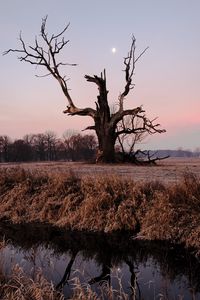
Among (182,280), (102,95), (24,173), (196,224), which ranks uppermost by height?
(102,95)

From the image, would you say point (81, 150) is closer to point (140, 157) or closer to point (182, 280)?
point (140, 157)

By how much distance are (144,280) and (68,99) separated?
81.7ft

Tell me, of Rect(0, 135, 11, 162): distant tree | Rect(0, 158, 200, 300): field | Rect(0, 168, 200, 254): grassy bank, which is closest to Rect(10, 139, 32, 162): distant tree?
Rect(0, 135, 11, 162): distant tree

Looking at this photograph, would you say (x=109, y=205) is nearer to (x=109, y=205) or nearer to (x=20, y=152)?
(x=109, y=205)

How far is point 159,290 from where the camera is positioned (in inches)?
323

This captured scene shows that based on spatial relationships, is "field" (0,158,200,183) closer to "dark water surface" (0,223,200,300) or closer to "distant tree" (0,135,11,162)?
"dark water surface" (0,223,200,300)

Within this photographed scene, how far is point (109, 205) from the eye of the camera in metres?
13.9

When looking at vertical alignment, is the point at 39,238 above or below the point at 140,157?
below

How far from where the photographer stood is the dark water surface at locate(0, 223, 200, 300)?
829 centimetres

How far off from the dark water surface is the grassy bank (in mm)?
466

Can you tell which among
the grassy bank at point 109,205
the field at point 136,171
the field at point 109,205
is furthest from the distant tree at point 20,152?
the grassy bank at point 109,205

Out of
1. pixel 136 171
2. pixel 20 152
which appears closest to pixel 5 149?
pixel 20 152

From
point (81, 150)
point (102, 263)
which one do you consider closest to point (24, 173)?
point (102, 263)

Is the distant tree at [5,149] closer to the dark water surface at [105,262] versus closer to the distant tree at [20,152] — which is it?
the distant tree at [20,152]
